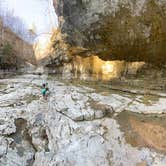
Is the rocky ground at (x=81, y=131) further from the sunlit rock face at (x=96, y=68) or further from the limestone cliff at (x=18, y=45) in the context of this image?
the limestone cliff at (x=18, y=45)

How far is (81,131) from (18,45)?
51.5ft

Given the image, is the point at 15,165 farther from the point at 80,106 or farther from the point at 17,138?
the point at 80,106

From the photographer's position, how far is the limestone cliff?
54.5 feet

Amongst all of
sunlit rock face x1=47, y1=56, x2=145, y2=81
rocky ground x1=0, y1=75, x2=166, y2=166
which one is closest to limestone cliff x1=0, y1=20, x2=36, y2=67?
sunlit rock face x1=47, y1=56, x2=145, y2=81

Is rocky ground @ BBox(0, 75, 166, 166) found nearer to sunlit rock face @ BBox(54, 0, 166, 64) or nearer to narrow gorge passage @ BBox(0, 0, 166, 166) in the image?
narrow gorge passage @ BBox(0, 0, 166, 166)

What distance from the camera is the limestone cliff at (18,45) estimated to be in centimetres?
1662

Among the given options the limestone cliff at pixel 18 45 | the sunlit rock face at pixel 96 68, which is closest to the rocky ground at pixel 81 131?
the sunlit rock face at pixel 96 68

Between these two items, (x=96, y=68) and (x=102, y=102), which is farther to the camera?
(x=96, y=68)

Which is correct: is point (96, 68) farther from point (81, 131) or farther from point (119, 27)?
point (81, 131)

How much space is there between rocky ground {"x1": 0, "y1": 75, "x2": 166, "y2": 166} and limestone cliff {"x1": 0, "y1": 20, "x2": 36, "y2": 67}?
9989 millimetres

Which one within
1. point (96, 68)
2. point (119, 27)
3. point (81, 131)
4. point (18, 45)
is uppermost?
point (18, 45)

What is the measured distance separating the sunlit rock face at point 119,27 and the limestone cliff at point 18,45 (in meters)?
8.84

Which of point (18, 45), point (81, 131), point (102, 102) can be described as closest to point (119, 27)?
point (102, 102)

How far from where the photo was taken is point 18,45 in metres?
19.1
